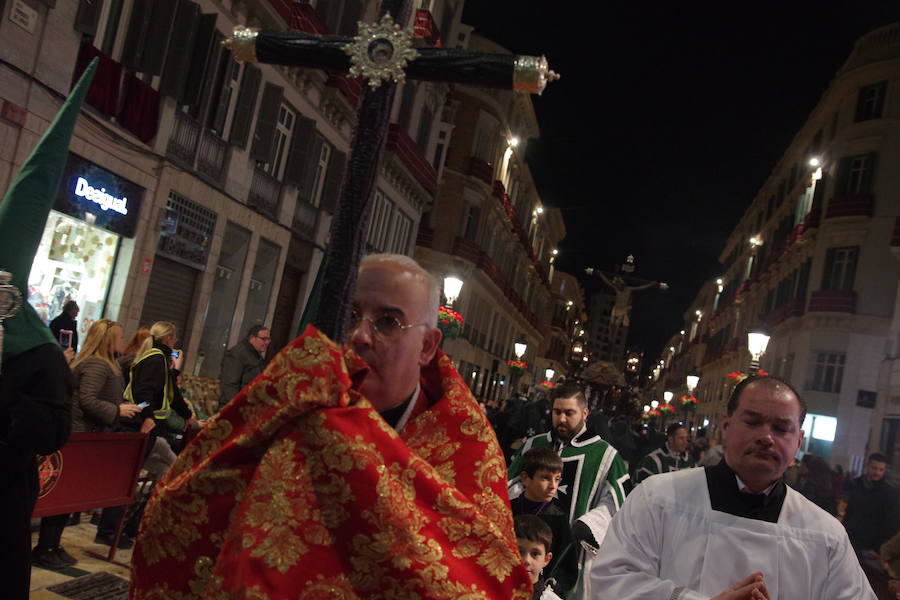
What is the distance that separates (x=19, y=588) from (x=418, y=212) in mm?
30531

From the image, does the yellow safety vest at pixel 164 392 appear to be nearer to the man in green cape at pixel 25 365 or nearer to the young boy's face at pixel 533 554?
the man in green cape at pixel 25 365

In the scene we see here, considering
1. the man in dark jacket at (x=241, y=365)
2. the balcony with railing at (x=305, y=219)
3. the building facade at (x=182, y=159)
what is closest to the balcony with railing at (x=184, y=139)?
the building facade at (x=182, y=159)

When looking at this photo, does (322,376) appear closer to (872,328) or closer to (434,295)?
(434,295)

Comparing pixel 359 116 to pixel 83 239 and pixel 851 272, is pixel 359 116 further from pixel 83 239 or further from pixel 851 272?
pixel 851 272

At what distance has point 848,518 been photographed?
35.3 ft

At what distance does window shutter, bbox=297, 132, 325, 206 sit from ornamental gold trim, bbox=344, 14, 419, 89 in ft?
56.2

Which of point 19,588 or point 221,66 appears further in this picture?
point 221,66

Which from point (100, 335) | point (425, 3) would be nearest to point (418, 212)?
point (425, 3)

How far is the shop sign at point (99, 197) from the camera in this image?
43.0 ft

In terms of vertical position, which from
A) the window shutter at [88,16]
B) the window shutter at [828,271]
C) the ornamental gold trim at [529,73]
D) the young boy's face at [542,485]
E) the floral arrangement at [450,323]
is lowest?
the young boy's face at [542,485]

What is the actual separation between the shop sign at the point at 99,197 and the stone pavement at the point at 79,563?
618 centimetres

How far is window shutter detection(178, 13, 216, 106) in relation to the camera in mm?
15891

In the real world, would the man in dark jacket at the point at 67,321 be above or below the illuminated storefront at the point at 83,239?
below

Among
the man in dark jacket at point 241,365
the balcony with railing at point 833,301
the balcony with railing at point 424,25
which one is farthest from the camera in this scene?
the balcony with railing at point 833,301
